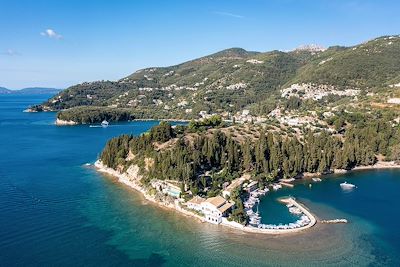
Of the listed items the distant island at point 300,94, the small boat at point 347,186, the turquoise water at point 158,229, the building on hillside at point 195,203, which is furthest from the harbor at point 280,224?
the distant island at point 300,94

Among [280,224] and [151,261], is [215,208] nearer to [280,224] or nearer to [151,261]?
[280,224]

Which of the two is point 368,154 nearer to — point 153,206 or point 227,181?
point 227,181

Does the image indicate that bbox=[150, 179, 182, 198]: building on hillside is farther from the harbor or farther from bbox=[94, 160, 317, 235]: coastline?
the harbor

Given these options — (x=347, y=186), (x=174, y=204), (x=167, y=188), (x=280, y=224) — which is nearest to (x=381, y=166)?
(x=347, y=186)

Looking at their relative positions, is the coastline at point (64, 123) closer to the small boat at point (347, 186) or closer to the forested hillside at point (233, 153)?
the forested hillside at point (233, 153)

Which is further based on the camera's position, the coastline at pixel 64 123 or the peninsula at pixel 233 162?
the coastline at pixel 64 123

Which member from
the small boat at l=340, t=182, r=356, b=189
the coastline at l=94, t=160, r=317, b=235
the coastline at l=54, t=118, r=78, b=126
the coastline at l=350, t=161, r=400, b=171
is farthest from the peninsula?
the coastline at l=54, t=118, r=78, b=126
